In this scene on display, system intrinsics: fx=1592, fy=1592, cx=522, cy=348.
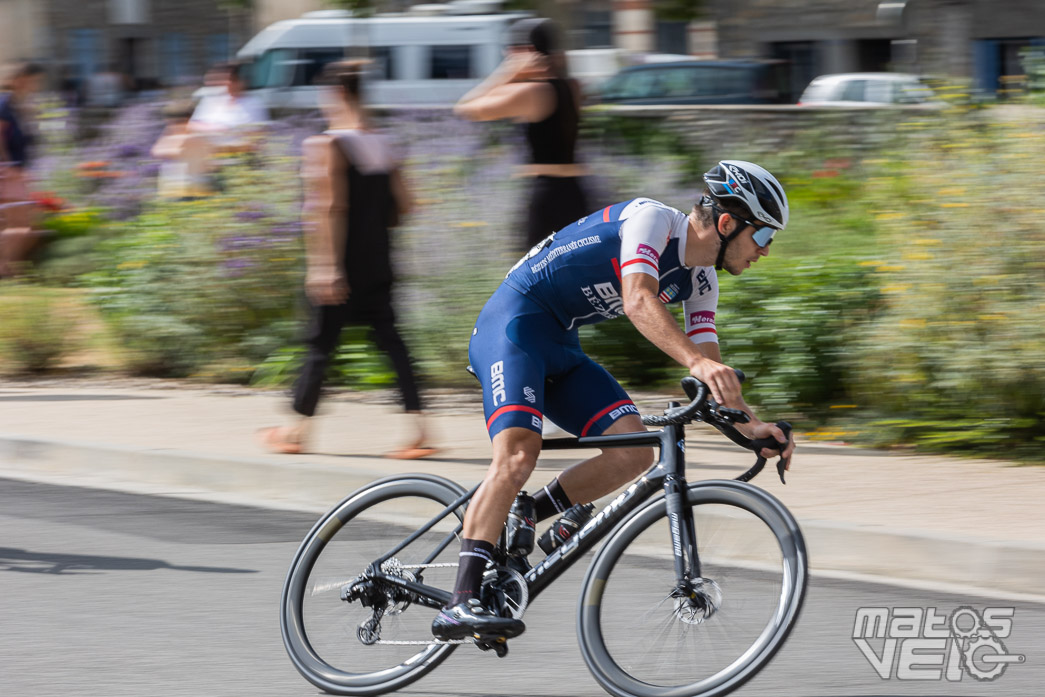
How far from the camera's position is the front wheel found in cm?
425

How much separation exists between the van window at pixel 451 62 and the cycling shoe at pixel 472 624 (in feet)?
69.8

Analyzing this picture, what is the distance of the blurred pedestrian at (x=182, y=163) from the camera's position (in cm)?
1105

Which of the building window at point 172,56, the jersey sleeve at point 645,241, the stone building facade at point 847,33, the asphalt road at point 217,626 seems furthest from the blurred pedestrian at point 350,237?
the building window at point 172,56

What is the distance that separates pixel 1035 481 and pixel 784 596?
3565mm

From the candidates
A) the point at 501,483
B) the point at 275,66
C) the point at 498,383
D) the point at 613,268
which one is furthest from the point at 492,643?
the point at 275,66

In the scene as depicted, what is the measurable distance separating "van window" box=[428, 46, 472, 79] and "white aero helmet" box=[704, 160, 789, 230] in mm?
21093

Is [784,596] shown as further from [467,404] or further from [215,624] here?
[467,404]

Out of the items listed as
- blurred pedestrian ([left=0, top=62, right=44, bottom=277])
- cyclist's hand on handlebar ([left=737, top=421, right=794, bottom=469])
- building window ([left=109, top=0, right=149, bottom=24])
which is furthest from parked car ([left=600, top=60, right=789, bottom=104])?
building window ([left=109, top=0, right=149, bottom=24])

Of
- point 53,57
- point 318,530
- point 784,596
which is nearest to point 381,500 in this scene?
point 318,530

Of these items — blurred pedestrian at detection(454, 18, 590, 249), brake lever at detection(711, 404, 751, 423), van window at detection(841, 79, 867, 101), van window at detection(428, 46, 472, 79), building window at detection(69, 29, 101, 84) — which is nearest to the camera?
brake lever at detection(711, 404, 751, 423)

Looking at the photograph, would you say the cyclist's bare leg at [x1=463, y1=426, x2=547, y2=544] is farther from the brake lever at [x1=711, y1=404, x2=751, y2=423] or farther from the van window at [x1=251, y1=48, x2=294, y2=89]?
the van window at [x1=251, y1=48, x2=294, y2=89]

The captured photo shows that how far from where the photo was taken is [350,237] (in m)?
7.85

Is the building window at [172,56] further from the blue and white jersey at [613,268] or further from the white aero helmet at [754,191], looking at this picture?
the white aero helmet at [754,191]

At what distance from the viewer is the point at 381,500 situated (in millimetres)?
4887
